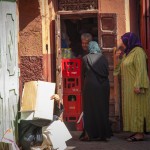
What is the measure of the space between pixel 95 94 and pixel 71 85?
128 cm

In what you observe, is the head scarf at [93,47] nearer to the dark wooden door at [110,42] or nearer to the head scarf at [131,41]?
the head scarf at [131,41]

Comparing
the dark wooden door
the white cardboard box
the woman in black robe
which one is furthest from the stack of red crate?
the white cardboard box

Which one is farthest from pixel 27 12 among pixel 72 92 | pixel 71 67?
pixel 72 92

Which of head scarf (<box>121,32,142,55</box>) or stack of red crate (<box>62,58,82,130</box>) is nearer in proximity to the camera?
head scarf (<box>121,32,142,55</box>)

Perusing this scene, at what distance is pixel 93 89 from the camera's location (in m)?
8.11

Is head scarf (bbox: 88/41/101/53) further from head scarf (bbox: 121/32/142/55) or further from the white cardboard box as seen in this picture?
the white cardboard box

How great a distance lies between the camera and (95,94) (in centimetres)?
812

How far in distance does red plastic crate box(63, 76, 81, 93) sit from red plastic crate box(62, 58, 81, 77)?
109 mm

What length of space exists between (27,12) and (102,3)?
1553 mm

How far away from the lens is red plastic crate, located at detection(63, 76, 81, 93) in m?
9.30

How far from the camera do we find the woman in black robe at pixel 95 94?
8047 millimetres

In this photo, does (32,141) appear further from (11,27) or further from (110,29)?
(110,29)

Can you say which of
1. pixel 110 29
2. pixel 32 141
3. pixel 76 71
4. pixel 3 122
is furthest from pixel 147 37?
pixel 3 122

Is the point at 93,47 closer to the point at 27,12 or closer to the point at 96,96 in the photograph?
the point at 96,96
